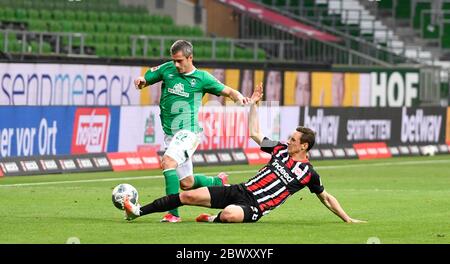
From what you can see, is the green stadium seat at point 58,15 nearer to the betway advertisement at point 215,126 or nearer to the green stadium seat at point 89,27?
the green stadium seat at point 89,27

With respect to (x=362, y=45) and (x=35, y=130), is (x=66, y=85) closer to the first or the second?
(x=35, y=130)

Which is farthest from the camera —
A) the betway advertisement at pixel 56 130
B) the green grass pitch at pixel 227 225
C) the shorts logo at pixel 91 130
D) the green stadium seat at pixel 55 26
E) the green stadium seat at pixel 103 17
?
the green stadium seat at pixel 103 17

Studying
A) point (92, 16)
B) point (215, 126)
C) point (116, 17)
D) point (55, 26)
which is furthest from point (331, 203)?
point (116, 17)

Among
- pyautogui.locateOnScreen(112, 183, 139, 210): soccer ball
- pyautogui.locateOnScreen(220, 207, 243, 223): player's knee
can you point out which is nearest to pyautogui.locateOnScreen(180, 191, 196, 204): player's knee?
pyautogui.locateOnScreen(220, 207, 243, 223): player's knee

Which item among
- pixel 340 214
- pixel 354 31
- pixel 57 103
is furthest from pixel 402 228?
pixel 354 31

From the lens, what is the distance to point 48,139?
27.6 meters

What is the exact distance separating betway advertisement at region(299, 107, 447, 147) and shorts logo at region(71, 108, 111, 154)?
7299 mm

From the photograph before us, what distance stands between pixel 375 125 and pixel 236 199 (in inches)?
847

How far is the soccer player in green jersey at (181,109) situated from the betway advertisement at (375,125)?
17864 millimetres

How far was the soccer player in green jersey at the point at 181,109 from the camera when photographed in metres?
16.7

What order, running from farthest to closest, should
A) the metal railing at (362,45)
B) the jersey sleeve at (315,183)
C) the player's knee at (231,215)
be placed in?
1. the metal railing at (362,45)
2. the jersey sleeve at (315,183)
3. the player's knee at (231,215)

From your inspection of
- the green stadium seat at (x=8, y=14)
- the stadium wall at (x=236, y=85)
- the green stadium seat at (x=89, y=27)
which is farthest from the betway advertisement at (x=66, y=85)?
the green stadium seat at (x=89, y=27)
